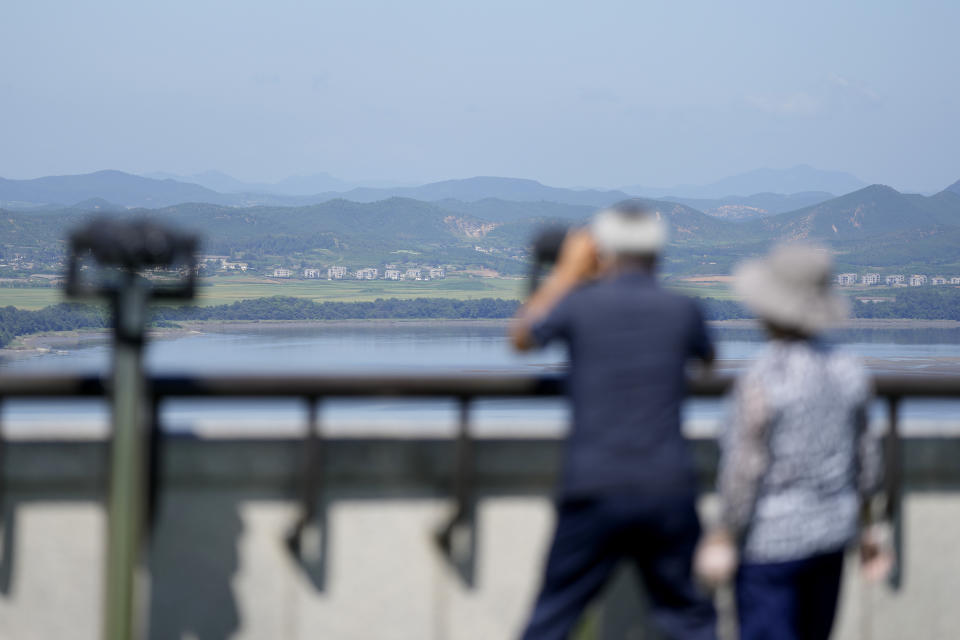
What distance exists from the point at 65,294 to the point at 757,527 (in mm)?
2498

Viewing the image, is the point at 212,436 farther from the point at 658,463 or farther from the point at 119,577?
the point at 658,463

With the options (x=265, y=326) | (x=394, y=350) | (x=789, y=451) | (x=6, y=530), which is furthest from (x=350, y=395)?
(x=265, y=326)

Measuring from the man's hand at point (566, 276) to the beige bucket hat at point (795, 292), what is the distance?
54 centimetres

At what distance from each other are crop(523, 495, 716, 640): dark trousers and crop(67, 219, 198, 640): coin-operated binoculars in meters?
1.49

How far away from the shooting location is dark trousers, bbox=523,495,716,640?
2977 millimetres

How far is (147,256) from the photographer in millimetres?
3561

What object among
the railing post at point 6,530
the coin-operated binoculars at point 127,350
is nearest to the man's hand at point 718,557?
the coin-operated binoculars at point 127,350

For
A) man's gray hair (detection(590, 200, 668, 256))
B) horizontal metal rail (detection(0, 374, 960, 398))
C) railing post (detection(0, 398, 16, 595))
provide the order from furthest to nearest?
railing post (detection(0, 398, 16, 595)) < horizontal metal rail (detection(0, 374, 960, 398)) < man's gray hair (detection(590, 200, 668, 256))

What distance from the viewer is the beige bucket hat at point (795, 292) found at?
2963mm

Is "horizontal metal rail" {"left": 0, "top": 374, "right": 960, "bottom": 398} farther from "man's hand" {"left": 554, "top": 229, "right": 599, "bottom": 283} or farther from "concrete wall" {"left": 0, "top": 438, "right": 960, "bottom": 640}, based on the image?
"man's hand" {"left": 554, "top": 229, "right": 599, "bottom": 283}

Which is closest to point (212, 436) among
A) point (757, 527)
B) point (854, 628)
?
point (757, 527)

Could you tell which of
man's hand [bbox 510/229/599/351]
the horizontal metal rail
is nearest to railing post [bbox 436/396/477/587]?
the horizontal metal rail

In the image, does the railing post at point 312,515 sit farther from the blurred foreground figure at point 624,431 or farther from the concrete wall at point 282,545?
the blurred foreground figure at point 624,431

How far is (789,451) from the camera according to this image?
2.96 meters
